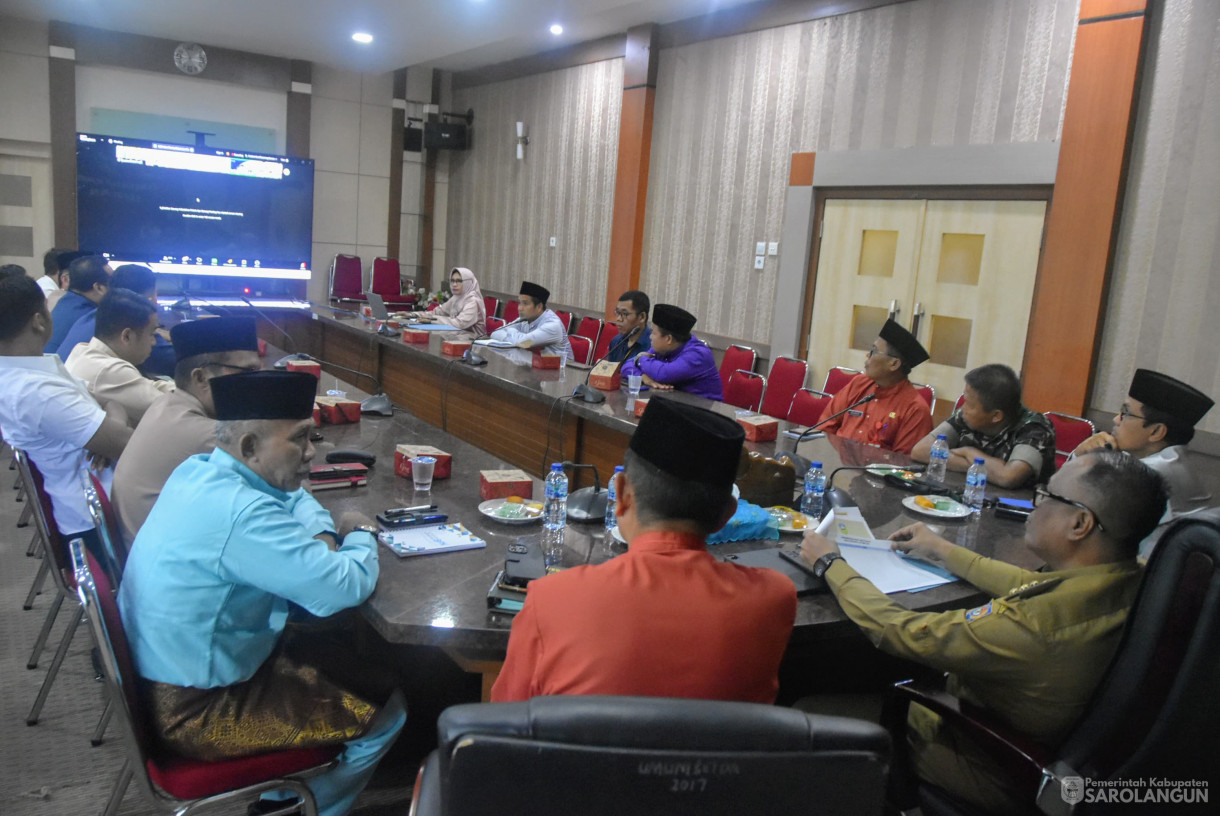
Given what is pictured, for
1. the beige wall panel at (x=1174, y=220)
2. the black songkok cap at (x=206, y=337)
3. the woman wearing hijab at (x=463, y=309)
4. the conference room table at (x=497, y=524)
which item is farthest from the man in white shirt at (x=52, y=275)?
the beige wall panel at (x=1174, y=220)

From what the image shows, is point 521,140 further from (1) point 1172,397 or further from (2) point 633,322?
(1) point 1172,397

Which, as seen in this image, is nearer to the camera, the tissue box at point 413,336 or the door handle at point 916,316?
the door handle at point 916,316

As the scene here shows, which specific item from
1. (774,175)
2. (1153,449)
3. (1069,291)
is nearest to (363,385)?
(774,175)

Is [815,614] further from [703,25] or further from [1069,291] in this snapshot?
[703,25]

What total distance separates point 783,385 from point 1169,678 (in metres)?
3.92

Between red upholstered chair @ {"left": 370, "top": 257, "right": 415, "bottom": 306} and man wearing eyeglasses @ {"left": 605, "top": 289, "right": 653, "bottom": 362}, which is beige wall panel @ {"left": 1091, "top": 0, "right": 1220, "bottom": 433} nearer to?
man wearing eyeglasses @ {"left": 605, "top": 289, "right": 653, "bottom": 362}

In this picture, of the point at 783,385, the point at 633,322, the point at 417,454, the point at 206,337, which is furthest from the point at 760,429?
the point at 206,337

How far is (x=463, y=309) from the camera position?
7.18 metres

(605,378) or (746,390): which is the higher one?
(605,378)

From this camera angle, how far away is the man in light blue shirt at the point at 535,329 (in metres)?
5.70

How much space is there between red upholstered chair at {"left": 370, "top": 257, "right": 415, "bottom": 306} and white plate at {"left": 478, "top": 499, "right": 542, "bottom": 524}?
800cm

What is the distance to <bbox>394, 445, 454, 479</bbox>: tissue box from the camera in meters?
2.55

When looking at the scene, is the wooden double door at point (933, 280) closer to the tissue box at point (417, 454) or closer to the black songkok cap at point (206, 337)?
the tissue box at point (417, 454)

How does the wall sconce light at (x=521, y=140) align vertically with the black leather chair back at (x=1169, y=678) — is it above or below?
above
